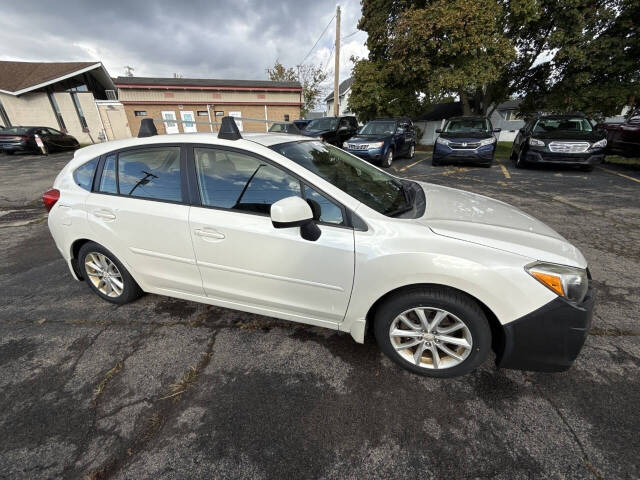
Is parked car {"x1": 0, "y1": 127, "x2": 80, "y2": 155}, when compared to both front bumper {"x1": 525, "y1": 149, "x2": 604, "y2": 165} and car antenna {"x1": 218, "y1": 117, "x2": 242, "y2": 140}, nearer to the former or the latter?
car antenna {"x1": 218, "y1": 117, "x2": 242, "y2": 140}

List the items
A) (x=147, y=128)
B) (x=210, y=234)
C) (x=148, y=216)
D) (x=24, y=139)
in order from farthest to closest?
1. (x=24, y=139)
2. (x=147, y=128)
3. (x=148, y=216)
4. (x=210, y=234)

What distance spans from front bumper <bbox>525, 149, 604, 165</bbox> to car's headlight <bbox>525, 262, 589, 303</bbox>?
886 cm

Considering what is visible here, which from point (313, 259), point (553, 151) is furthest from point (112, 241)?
point (553, 151)

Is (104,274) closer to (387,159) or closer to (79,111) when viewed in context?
(387,159)

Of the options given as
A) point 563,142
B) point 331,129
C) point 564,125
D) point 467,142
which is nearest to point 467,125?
point 467,142

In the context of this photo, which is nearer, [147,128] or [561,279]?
[561,279]

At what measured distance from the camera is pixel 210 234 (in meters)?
2.06

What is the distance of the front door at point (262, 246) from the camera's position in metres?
1.86

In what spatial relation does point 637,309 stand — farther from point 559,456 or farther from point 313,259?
point 313,259

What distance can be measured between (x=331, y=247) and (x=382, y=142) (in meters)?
8.44

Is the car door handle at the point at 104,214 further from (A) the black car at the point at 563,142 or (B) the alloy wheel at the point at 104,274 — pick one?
(A) the black car at the point at 563,142

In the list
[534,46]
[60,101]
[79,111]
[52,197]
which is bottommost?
[52,197]

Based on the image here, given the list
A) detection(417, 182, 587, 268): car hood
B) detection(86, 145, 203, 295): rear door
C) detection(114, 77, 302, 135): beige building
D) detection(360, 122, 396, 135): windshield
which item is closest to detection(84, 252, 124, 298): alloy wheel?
detection(86, 145, 203, 295): rear door

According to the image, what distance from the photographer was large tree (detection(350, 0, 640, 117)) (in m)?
12.2
